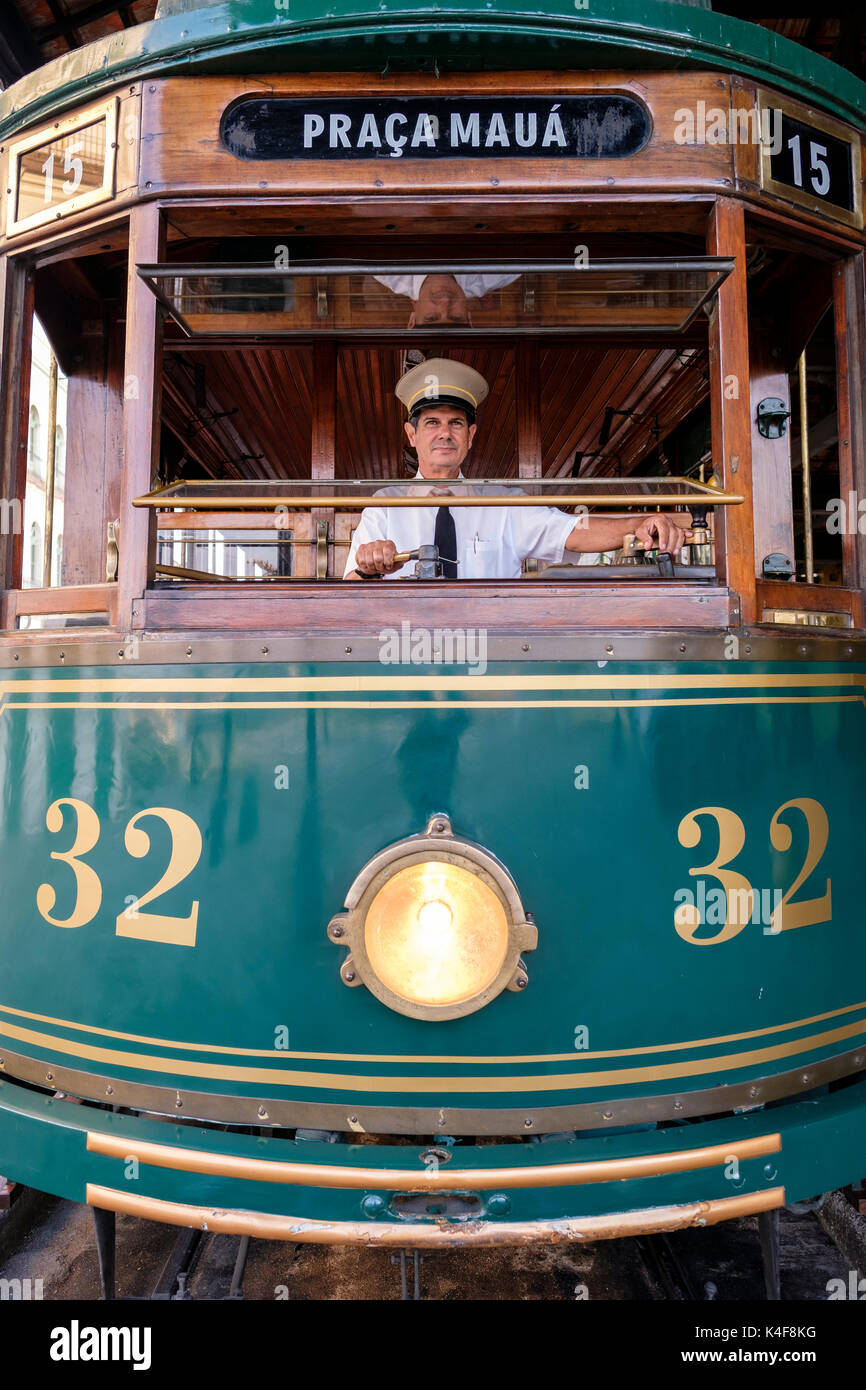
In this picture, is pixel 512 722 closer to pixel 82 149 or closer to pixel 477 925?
pixel 477 925

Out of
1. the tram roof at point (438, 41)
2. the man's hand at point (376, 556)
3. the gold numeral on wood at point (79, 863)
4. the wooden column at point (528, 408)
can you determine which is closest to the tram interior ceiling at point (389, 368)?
the wooden column at point (528, 408)

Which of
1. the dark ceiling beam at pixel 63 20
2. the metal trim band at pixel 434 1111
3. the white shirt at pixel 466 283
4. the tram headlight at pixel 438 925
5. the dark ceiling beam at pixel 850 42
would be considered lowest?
the metal trim band at pixel 434 1111

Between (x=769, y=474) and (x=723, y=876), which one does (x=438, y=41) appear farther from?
(x=723, y=876)

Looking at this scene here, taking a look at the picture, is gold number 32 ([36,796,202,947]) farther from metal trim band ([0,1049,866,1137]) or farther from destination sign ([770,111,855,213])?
destination sign ([770,111,855,213])

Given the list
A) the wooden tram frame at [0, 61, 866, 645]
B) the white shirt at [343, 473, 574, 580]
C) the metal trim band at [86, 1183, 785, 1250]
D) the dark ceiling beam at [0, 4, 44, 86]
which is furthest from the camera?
the dark ceiling beam at [0, 4, 44, 86]

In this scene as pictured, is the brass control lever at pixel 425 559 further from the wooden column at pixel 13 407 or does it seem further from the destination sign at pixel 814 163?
the destination sign at pixel 814 163

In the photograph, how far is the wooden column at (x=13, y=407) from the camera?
6.64 ft

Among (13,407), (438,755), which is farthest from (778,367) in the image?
(13,407)

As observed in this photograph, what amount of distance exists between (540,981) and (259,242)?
2.46 metres

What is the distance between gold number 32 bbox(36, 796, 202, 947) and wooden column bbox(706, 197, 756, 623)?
1.33m

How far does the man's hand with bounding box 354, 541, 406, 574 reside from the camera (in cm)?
181

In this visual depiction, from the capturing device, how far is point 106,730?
1710 mm

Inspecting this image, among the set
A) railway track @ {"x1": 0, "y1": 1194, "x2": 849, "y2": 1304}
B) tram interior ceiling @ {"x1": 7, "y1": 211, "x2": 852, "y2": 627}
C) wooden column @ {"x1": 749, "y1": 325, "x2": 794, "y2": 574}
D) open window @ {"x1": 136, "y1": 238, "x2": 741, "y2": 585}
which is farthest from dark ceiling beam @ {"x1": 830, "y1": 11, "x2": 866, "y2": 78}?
railway track @ {"x1": 0, "y1": 1194, "x2": 849, "y2": 1304}

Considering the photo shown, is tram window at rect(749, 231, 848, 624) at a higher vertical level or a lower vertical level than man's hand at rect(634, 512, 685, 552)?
higher
